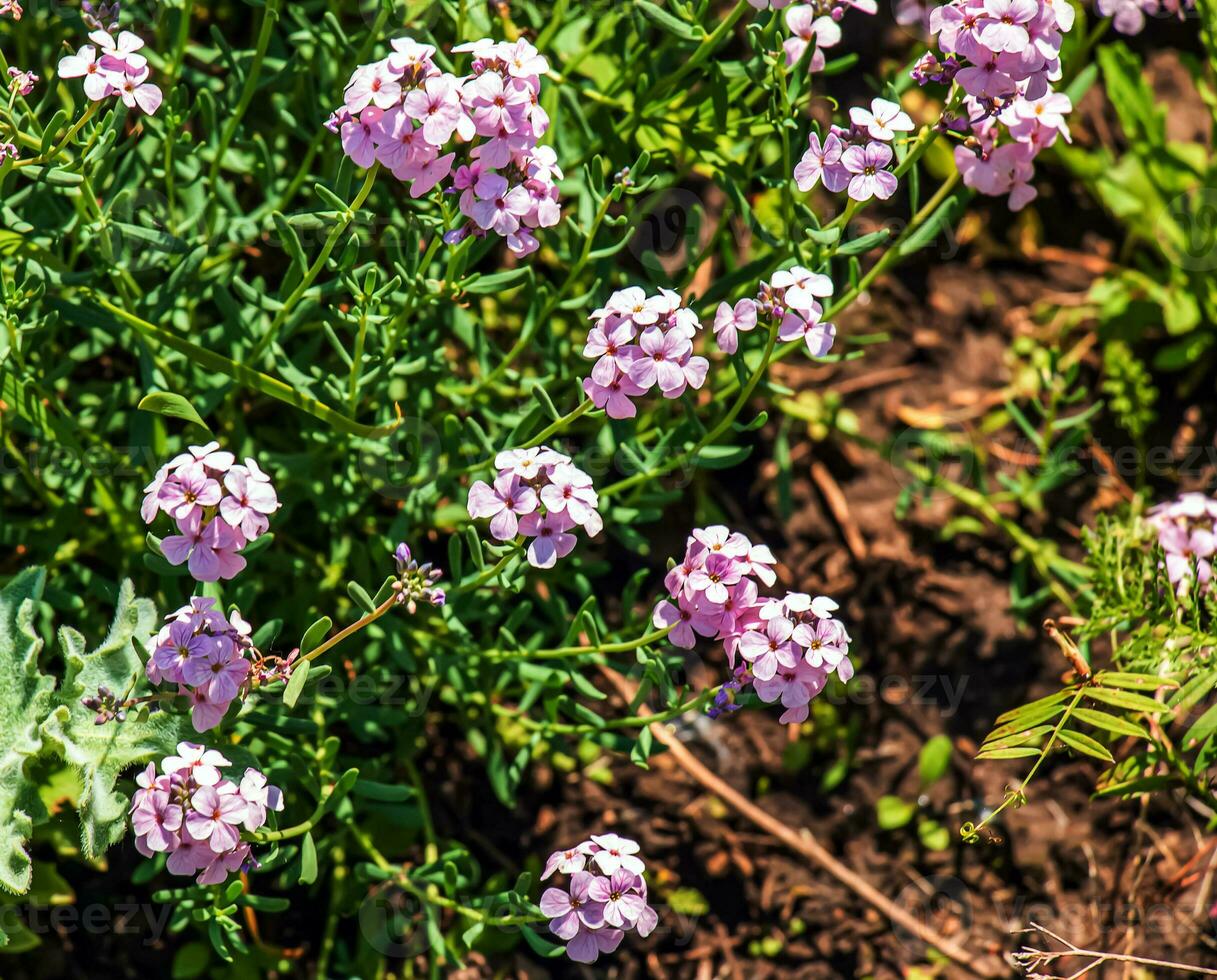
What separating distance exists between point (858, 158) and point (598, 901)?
2068 millimetres

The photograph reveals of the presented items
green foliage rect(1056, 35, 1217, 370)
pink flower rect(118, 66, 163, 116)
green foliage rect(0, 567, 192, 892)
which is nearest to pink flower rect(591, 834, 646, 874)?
green foliage rect(0, 567, 192, 892)

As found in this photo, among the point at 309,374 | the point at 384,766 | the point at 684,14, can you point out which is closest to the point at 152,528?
the point at 309,374

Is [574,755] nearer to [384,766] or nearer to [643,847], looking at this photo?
[643,847]

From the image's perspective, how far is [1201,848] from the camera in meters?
4.75

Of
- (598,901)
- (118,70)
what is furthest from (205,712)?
(118,70)

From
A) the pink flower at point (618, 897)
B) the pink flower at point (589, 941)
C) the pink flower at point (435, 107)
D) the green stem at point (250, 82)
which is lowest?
the pink flower at point (589, 941)

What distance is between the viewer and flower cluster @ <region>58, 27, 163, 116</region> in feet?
10.3

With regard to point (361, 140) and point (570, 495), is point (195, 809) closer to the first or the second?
point (570, 495)

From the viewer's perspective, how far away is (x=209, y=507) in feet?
→ 9.74

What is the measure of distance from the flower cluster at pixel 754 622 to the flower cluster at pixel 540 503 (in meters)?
0.30

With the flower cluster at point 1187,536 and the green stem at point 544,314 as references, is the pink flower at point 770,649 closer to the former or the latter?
the green stem at point 544,314

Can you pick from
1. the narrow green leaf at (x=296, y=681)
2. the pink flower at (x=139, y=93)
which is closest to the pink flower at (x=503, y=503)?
the narrow green leaf at (x=296, y=681)

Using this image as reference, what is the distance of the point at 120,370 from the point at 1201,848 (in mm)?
4563

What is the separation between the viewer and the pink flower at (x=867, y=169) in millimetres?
3309
